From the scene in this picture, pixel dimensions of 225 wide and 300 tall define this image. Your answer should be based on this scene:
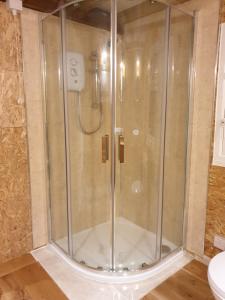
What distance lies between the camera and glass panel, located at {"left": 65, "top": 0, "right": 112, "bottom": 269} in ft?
6.04

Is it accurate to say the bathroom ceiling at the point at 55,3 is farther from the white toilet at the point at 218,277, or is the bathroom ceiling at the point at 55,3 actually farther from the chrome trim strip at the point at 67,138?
the white toilet at the point at 218,277

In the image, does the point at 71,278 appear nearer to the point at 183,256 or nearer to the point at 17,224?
the point at 17,224

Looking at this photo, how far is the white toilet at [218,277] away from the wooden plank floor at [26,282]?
961mm

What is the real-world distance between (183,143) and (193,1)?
1.08 meters

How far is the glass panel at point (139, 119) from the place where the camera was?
1.85 m

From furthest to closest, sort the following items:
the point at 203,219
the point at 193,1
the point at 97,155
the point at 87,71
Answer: the point at 97,155, the point at 87,71, the point at 203,219, the point at 193,1

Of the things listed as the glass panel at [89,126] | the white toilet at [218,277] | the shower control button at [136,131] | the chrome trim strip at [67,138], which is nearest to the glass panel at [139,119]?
the shower control button at [136,131]

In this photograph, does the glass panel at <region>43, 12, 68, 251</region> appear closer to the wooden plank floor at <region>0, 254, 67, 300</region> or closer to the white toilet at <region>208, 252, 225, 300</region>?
the wooden plank floor at <region>0, 254, 67, 300</region>

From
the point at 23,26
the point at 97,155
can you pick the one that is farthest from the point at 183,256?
the point at 23,26

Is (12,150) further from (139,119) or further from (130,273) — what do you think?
(130,273)

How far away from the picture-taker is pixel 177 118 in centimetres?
196

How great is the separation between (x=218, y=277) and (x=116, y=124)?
1138 mm

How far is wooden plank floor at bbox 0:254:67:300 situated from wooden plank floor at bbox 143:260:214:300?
665 millimetres

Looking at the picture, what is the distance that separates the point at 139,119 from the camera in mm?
2127
